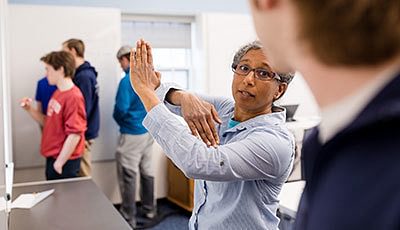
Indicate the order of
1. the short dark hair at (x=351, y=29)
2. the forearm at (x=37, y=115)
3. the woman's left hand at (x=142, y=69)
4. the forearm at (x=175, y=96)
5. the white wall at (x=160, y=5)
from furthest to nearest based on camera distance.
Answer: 1. the white wall at (x=160, y=5)
2. the forearm at (x=37, y=115)
3. the forearm at (x=175, y=96)
4. the woman's left hand at (x=142, y=69)
5. the short dark hair at (x=351, y=29)

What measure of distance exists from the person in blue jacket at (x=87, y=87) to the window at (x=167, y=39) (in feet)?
2.68

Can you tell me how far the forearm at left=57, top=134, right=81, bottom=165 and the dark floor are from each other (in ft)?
3.74

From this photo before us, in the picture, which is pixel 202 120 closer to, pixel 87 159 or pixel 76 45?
pixel 76 45

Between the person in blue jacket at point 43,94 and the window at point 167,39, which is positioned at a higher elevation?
the window at point 167,39

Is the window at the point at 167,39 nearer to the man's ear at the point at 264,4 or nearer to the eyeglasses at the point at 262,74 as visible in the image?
the eyeglasses at the point at 262,74

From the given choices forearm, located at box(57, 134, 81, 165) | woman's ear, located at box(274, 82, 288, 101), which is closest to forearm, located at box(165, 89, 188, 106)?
woman's ear, located at box(274, 82, 288, 101)

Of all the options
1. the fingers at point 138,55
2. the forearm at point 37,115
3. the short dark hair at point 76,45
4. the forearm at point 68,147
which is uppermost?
the short dark hair at point 76,45

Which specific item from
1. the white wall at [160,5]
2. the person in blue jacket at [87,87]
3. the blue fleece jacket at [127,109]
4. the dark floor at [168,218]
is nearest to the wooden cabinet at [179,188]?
the dark floor at [168,218]

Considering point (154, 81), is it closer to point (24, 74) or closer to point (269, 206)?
point (269, 206)

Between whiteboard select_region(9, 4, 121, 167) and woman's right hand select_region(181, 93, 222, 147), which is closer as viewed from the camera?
woman's right hand select_region(181, 93, 222, 147)

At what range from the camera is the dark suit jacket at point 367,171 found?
42cm

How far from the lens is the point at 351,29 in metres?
0.41

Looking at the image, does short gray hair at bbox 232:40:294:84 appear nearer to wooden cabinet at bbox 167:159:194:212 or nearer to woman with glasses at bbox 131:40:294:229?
woman with glasses at bbox 131:40:294:229

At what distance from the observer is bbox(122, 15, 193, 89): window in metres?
4.23
